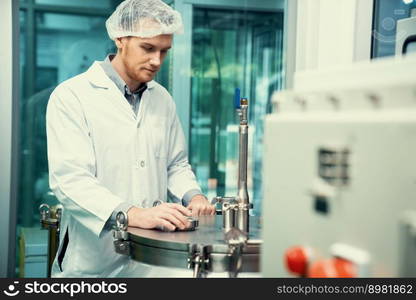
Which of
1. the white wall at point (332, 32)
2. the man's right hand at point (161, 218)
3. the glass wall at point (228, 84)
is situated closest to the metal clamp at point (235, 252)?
the man's right hand at point (161, 218)

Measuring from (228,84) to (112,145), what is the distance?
180 centimetres

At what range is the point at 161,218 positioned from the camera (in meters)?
1.46

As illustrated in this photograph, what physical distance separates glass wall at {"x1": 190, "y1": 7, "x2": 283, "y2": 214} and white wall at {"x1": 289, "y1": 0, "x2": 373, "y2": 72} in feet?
2.21

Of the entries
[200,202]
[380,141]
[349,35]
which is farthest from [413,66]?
[349,35]

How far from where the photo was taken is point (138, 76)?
1.78 metres

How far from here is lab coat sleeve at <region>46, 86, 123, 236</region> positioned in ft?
5.17

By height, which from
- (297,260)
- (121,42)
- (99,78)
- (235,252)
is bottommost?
(235,252)

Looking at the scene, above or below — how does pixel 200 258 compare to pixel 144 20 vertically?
below

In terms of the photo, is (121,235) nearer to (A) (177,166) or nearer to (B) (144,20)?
(A) (177,166)

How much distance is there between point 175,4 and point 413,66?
2.35 metres

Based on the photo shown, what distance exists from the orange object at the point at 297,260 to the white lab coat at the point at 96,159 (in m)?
0.88

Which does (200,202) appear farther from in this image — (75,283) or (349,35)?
(349,35)

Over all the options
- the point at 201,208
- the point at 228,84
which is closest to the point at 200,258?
the point at 201,208

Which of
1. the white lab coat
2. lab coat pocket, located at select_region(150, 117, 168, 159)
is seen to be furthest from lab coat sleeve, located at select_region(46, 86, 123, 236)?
lab coat pocket, located at select_region(150, 117, 168, 159)
